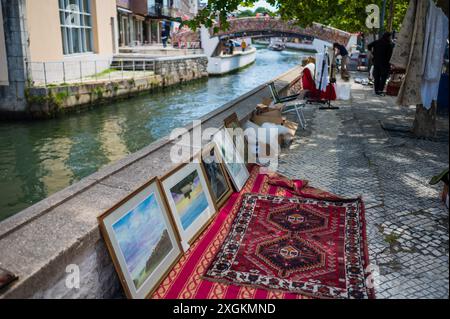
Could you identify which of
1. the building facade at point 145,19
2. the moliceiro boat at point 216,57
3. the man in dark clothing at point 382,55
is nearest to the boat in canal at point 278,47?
the building facade at point 145,19

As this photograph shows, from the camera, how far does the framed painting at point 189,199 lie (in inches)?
141

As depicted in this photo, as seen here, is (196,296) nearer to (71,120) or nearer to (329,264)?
(329,264)

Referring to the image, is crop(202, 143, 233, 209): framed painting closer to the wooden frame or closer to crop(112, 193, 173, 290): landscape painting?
the wooden frame

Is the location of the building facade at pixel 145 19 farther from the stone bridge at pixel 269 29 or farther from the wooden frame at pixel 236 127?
the wooden frame at pixel 236 127

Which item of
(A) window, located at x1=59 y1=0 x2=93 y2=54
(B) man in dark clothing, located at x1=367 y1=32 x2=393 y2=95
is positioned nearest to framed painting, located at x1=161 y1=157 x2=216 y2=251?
(B) man in dark clothing, located at x1=367 y1=32 x2=393 y2=95

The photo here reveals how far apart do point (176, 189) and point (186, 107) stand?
14521 millimetres

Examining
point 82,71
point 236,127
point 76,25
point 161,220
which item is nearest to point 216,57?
point 76,25

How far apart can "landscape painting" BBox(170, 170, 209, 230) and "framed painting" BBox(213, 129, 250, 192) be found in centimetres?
80

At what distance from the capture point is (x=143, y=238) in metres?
3.08

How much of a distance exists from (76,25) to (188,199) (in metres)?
17.1

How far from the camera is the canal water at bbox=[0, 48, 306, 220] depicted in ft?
27.7

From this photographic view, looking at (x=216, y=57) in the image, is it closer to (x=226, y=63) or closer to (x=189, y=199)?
(x=226, y=63)

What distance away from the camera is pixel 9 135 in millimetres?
12258
